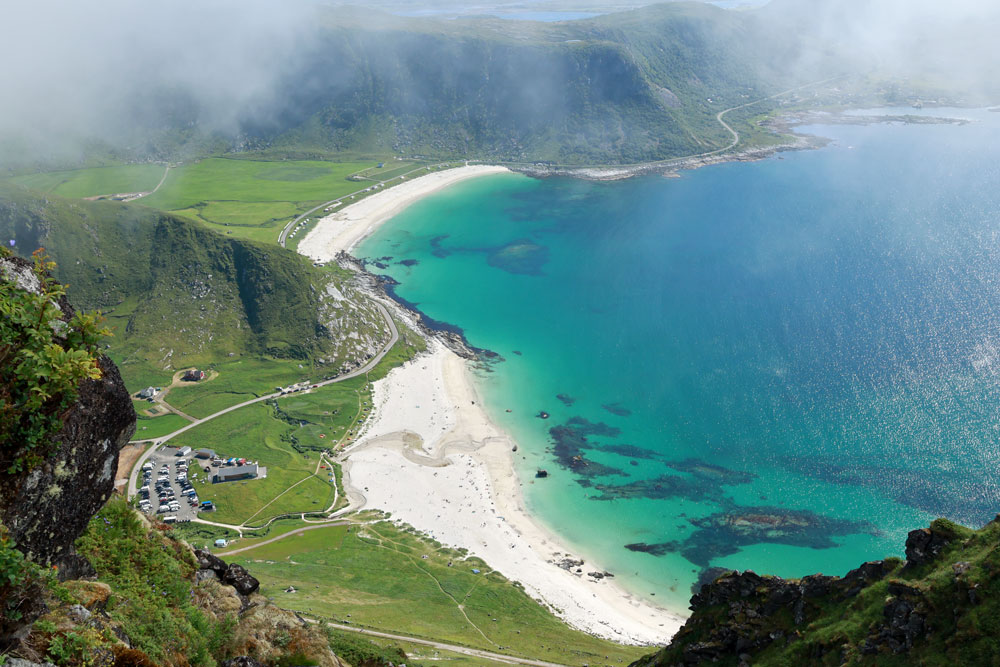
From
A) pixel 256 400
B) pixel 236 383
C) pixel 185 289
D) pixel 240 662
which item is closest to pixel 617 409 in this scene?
pixel 256 400

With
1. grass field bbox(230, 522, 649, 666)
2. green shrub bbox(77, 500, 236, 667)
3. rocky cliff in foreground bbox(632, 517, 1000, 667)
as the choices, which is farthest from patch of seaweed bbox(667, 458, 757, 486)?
green shrub bbox(77, 500, 236, 667)

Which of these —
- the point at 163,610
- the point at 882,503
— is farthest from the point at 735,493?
the point at 163,610

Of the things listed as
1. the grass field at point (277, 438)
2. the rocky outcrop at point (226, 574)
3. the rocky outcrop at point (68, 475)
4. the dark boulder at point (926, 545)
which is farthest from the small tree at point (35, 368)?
the grass field at point (277, 438)

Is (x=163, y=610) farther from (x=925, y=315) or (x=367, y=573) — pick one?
(x=925, y=315)

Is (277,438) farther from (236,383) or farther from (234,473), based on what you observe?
(236,383)

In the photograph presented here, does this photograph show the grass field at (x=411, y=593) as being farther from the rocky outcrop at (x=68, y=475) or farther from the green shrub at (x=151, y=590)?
the rocky outcrop at (x=68, y=475)
